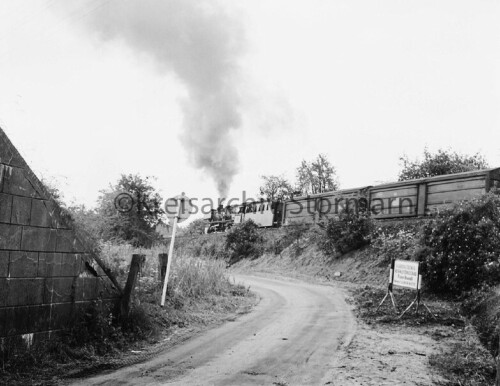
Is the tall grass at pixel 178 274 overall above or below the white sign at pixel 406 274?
below

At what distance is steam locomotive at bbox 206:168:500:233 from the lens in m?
17.2

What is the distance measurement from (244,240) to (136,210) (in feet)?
24.1

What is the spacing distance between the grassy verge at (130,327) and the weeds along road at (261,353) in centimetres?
50

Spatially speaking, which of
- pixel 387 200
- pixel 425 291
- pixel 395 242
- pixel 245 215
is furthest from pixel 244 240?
pixel 425 291

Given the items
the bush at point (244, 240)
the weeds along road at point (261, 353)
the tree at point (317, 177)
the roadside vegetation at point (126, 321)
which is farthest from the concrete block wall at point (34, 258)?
the tree at point (317, 177)

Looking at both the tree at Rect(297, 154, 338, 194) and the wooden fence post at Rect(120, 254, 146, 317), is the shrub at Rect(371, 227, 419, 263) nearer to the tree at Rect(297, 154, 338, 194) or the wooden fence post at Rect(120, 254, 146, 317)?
the wooden fence post at Rect(120, 254, 146, 317)

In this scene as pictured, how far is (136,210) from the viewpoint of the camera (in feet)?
83.4

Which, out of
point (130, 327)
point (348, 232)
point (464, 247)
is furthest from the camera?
point (348, 232)

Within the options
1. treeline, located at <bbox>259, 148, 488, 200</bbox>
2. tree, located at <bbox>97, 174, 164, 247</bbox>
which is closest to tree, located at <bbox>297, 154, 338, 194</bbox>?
treeline, located at <bbox>259, 148, 488, 200</bbox>

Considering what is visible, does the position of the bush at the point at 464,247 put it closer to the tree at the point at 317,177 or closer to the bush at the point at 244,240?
the bush at the point at 244,240

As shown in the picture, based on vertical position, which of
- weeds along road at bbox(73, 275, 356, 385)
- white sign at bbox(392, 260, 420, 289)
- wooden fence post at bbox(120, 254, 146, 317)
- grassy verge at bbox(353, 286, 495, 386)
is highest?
white sign at bbox(392, 260, 420, 289)

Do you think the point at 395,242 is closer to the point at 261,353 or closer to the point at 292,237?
the point at 292,237

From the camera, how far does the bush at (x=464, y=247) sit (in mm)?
12438

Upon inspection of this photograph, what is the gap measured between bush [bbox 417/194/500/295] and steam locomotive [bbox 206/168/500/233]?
88 cm
